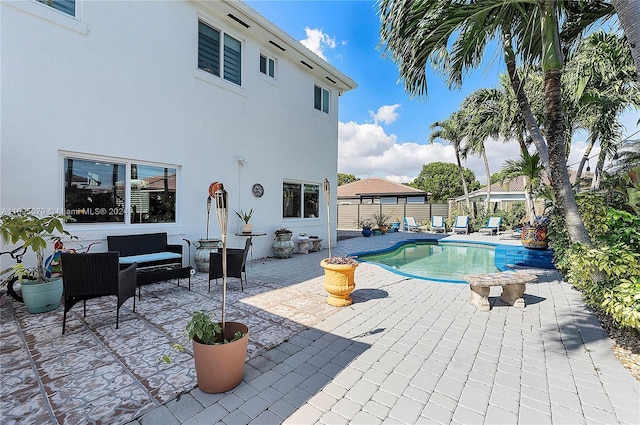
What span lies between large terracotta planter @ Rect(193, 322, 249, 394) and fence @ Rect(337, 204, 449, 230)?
62.2ft

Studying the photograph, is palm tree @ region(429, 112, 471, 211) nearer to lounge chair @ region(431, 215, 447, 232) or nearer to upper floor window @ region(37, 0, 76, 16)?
lounge chair @ region(431, 215, 447, 232)

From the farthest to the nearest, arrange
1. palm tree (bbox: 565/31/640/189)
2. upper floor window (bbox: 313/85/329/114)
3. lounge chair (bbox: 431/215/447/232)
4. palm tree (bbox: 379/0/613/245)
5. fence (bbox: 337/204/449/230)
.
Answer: fence (bbox: 337/204/449/230) < lounge chair (bbox: 431/215/447/232) < upper floor window (bbox: 313/85/329/114) < palm tree (bbox: 565/31/640/189) < palm tree (bbox: 379/0/613/245)

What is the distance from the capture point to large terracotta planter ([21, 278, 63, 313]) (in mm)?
4359

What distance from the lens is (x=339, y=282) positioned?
4.85 meters

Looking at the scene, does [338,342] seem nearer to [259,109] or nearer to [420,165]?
[259,109]

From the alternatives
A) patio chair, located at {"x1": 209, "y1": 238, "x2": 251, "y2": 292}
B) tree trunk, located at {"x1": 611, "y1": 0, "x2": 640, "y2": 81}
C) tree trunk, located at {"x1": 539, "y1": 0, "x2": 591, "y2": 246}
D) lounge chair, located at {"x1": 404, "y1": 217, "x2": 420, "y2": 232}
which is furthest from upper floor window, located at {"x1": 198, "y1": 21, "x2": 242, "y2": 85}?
lounge chair, located at {"x1": 404, "y1": 217, "x2": 420, "y2": 232}

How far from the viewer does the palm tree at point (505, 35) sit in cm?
416

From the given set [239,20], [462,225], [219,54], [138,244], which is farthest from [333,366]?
[462,225]

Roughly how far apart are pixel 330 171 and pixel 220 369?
10.5 metres

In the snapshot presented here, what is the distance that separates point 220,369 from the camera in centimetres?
258

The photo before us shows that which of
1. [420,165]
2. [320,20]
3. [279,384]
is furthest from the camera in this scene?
[420,165]

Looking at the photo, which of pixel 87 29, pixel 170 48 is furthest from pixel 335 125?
pixel 87 29

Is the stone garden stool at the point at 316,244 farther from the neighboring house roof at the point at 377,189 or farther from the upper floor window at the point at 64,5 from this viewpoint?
the neighboring house roof at the point at 377,189

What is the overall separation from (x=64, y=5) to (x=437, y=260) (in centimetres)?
1259
